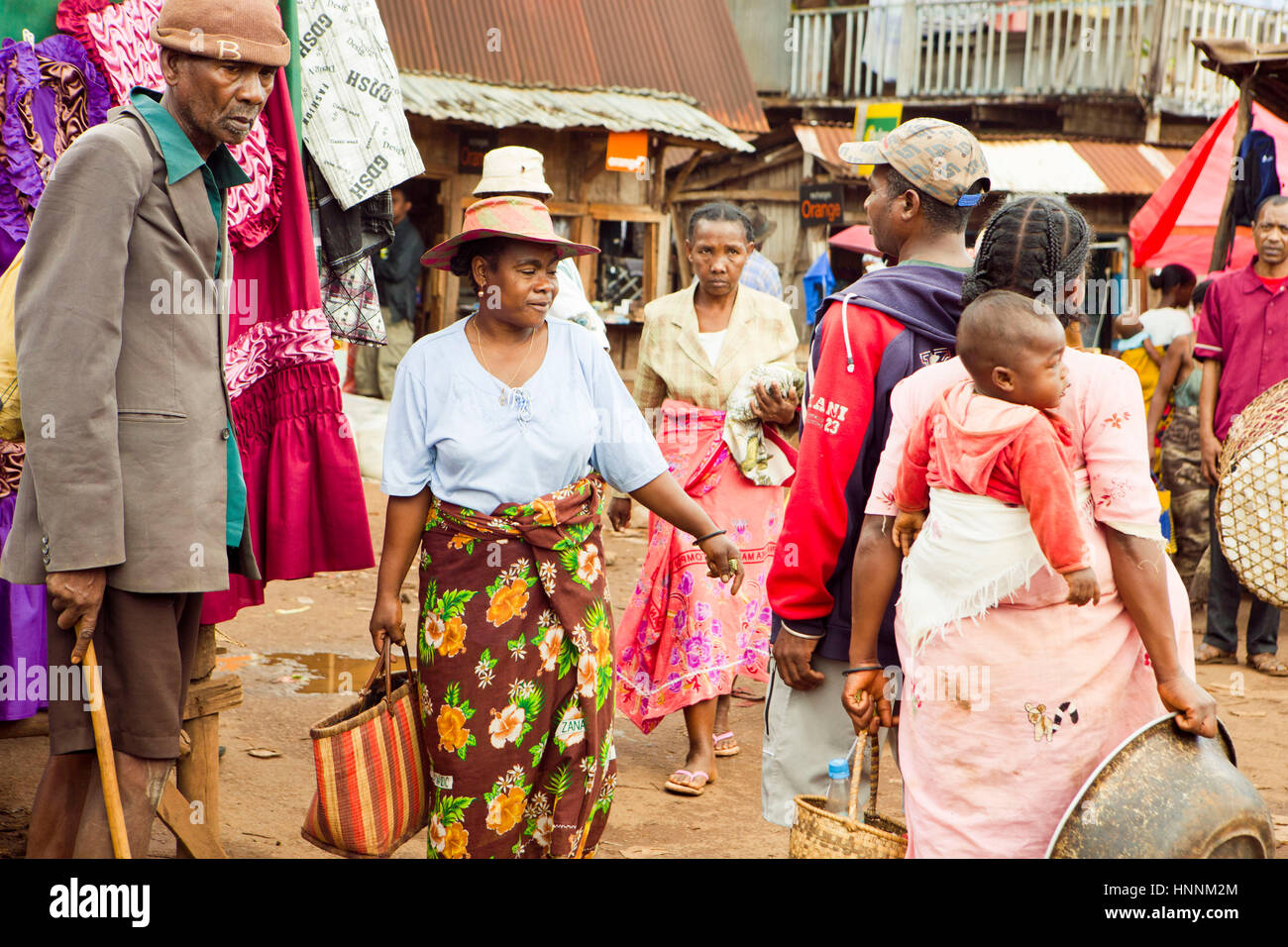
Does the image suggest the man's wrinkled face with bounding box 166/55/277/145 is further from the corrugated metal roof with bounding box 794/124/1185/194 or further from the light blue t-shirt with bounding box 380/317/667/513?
the corrugated metal roof with bounding box 794/124/1185/194

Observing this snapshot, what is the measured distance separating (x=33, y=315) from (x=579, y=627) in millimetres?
1505

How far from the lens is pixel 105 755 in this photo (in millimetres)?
2635

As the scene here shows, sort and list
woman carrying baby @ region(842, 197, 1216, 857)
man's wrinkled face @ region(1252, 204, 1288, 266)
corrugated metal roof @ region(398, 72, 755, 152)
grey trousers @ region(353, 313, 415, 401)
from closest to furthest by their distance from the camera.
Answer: woman carrying baby @ region(842, 197, 1216, 857)
man's wrinkled face @ region(1252, 204, 1288, 266)
corrugated metal roof @ region(398, 72, 755, 152)
grey trousers @ region(353, 313, 415, 401)

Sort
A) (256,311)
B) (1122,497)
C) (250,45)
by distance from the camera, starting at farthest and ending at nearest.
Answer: (256,311) < (250,45) < (1122,497)

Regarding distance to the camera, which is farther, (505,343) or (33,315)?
(505,343)

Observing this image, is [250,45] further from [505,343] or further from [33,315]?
[505,343]

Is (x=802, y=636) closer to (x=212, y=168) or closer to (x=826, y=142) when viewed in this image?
(x=212, y=168)

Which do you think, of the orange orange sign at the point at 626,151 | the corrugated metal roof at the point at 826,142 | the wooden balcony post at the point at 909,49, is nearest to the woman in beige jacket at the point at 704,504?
the orange orange sign at the point at 626,151

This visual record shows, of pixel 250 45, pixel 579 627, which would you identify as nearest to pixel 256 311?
pixel 250 45

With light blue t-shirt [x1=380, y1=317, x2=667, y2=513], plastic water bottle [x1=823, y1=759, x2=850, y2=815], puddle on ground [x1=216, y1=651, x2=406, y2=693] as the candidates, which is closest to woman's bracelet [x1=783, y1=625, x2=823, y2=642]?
plastic water bottle [x1=823, y1=759, x2=850, y2=815]

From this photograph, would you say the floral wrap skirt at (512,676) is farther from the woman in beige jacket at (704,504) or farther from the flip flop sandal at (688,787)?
the woman in beige jacket at (704,504)

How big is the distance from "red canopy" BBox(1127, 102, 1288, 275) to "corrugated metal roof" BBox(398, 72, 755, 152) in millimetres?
4567

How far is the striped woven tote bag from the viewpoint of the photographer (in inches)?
119
